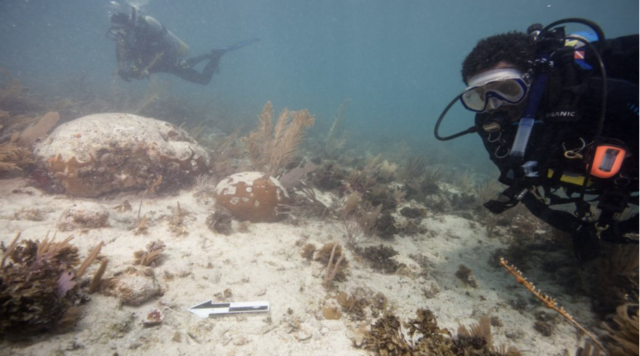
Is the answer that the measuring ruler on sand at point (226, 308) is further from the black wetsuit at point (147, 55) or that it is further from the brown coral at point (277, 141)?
the black wetsuit at point (147, 55)

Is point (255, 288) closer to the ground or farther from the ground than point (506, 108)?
closer to the ground

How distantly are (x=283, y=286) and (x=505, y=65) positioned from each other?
412 cm

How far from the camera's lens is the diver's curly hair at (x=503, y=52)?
2.90 metres

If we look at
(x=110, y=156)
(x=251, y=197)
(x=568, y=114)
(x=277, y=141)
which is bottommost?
(x=251, y=197)

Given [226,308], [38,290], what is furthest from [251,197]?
[38,290]

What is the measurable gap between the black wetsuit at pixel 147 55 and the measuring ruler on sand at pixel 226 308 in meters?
12.7

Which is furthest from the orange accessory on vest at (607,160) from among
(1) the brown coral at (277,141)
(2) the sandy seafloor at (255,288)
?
(1) the brown coral at (277,141)

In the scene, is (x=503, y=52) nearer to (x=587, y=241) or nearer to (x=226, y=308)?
(x=587, y=241)

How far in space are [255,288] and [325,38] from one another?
90471 millimetres

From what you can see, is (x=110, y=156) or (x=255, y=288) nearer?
(x=255, y=288)

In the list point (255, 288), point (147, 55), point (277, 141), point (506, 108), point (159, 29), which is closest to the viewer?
point (506, 108)

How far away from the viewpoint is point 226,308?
290 cm

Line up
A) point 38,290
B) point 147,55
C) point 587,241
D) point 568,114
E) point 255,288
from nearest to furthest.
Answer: point 38,290
point 568,114
point 587,241
point 255,288
point 147,55

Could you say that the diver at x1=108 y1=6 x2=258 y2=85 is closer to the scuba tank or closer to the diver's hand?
the scuba tank
